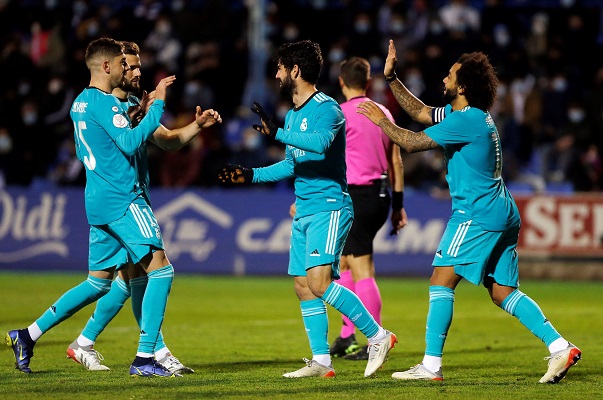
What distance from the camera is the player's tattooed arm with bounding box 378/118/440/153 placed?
25.7 ft

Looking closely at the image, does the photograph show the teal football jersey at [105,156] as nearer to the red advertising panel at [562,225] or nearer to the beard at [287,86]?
the beard at [287,86]

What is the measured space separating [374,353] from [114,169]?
230cm

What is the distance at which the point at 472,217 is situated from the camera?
7.85 m

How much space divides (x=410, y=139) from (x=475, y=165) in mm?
490

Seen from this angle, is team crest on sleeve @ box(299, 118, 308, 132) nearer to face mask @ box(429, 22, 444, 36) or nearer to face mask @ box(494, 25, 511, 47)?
face mask @ box(429, 22, 444, 36)

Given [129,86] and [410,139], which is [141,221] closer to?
[129,86]

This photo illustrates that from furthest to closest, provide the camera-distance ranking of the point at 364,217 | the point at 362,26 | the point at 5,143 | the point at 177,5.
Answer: the point at 177,5, the point at 362,26, the point at 5,143, the point at 364,217

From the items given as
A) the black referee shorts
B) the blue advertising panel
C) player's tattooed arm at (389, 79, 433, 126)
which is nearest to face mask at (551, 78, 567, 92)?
the blue advertising panel

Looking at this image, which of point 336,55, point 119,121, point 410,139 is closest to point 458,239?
point 410,139

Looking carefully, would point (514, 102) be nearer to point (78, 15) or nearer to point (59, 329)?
point (78, 15)

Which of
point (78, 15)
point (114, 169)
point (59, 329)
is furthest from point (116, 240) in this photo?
point (78, 15)

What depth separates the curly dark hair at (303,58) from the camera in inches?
316

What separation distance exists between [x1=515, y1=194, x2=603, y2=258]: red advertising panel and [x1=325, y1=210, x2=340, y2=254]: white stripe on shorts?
10.6 metres

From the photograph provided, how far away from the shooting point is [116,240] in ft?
27.1
